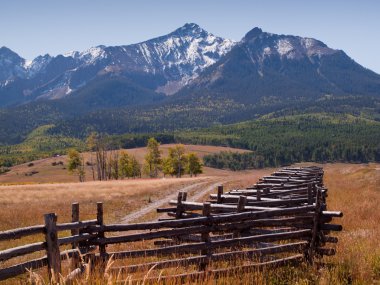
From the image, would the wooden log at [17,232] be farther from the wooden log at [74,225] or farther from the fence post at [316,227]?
the fence post at [316,227]

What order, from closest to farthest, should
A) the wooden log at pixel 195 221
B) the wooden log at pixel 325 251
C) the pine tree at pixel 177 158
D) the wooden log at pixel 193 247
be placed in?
the wooden log at pixel 193 247, the wooden log at pixel 195 221, the wooden log at pixel 325 251, the pine tree at pixel 177 158

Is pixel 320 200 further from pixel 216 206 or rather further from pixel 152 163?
pixel 152 163

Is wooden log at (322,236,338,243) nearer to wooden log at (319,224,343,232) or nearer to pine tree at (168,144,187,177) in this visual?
wooden log at (319,224,343,232)

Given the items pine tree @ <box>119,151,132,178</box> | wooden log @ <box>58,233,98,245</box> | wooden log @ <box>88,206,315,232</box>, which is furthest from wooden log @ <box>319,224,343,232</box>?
pine tree @ <box>119,151,132,178</box>

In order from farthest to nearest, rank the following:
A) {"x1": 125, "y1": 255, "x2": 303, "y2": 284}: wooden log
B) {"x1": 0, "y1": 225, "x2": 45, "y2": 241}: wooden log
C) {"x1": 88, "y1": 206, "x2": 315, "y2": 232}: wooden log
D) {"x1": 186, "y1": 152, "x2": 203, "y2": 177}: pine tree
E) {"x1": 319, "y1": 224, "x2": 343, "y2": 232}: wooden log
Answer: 1. {"x1": 186, "y1": 152, "x2": 203, "y2": 177}: pine tree
2. {"x1": 319, "y1": 224, "x2": 343, "y2": 232}: wooden log
3. {"x1": 88, "y1": 206, "x2": 315, "y2": 232}: wooden log
4. {"x1": 125, "y1": 255, "x2": 303, "y2": 284}: wooden log
5. {"x1": 0, "y1": 225, "x2": 45, "y2": 241}: wooden log

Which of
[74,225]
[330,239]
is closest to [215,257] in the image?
[330,239]

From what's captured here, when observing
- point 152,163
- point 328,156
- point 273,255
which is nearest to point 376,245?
point 273,255

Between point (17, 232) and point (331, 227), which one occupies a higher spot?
point (17, 232)

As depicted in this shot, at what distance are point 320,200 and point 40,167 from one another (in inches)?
7735

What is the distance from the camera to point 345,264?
10492 mm

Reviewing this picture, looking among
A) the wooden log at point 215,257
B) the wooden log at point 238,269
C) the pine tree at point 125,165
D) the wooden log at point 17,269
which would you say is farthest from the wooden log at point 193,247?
the pine tree at point 125,165

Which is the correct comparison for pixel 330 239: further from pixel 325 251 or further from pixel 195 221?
pixel 195 221

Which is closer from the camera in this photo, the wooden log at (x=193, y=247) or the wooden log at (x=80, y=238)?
the wooden log at (x=80, y=238)

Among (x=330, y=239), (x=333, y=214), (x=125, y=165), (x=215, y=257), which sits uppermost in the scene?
(x=333, y=214)
